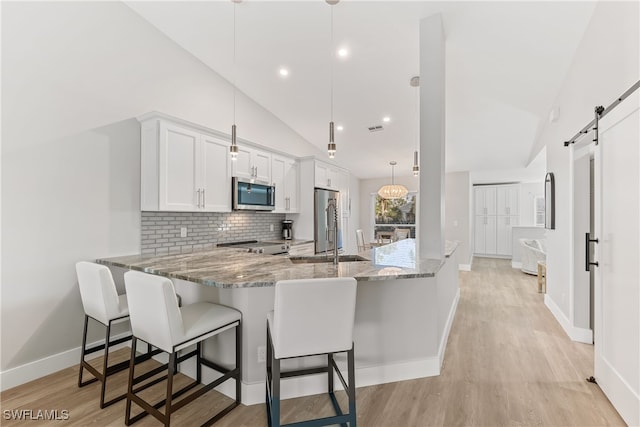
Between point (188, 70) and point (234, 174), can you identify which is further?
point (234, 174)

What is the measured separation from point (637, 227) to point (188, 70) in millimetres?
4405

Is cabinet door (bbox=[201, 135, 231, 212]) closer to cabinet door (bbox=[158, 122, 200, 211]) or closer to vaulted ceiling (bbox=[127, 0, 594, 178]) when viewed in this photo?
cabinet door (bbox=[158, 122, 200, 211])

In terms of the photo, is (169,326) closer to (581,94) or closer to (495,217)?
(581,94)

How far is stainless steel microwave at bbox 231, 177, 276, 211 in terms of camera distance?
395 centimetres

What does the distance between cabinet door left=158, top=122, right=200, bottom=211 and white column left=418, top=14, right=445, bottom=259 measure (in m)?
2.53

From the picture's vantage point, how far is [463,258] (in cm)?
692

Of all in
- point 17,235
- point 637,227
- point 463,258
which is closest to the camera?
point 637,227

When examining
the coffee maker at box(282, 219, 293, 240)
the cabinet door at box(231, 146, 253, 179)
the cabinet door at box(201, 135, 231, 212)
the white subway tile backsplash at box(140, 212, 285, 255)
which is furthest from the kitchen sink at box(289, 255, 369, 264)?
the coffee maker at box(282, 219, 293, 240)

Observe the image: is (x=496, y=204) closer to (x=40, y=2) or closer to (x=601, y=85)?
(x=601, y=85)

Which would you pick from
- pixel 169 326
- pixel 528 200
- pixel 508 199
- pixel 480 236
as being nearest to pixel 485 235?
pixel 480 236

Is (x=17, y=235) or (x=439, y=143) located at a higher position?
(x=439, y=143)

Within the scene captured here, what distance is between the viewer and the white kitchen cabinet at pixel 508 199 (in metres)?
8.33

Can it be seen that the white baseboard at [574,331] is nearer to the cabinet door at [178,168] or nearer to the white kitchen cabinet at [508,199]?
the cabinet door at [178,168]

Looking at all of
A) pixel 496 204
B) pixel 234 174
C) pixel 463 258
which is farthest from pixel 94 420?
pixel 496 204
